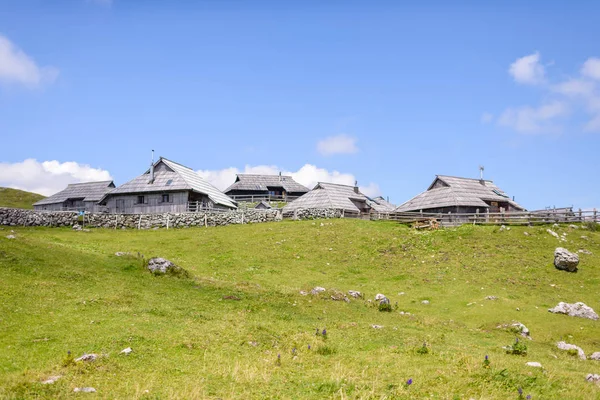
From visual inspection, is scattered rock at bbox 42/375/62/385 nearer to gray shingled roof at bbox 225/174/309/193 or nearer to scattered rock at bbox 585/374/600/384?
scattered rock at bbox 585/374/600/384

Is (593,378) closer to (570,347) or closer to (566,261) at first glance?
(570,347)

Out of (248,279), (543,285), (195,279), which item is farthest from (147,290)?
(543,285)

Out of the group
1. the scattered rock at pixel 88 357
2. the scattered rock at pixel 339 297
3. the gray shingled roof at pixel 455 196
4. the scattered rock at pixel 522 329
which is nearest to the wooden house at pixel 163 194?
the gray shingled roof at pixel 455 196

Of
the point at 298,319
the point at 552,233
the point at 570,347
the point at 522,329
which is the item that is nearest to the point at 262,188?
the point at 552,233

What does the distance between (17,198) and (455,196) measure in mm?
91593

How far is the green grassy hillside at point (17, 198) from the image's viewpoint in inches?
3824

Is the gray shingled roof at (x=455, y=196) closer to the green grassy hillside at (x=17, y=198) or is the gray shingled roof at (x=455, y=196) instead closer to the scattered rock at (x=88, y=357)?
the scattered rock at (x=88, y=357)

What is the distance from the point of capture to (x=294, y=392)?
37.1ft

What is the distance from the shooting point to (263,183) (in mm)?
98188

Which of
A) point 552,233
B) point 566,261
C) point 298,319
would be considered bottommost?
point 298,319

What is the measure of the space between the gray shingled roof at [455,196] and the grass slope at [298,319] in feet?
44.8

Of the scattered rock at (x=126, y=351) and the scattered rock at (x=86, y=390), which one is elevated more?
the scattered rock at (x=126, y=351)

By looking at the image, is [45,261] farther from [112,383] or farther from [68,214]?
[68,214]

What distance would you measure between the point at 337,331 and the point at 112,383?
29.2 feet
